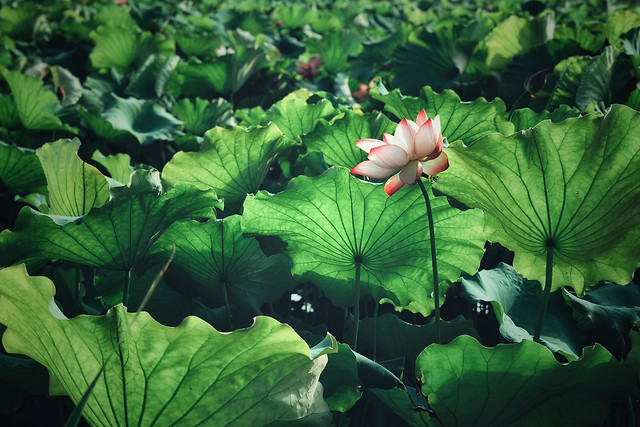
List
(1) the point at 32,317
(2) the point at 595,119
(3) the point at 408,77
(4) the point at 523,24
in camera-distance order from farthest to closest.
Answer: (3) the point at 408,77
(4) the point at 523,24
(2) the point at 595,119
(1) the point at 32,317

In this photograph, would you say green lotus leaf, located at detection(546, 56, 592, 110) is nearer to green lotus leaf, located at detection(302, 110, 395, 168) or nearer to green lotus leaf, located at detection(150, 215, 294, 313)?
green lotus leaf, located at detection(302, 110, 395, 168)

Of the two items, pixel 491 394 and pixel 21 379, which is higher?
pixel 491 394

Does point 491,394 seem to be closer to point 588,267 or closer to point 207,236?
point 588,267

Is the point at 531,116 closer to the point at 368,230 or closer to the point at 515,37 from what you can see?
the point at 368,230

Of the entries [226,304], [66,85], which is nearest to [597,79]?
[226,304]

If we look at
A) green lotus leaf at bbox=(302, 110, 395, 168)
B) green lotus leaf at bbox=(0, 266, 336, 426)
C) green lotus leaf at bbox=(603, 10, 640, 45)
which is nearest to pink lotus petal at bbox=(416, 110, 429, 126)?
green lotus leaf at bbox=(302, 110, 395, 168)

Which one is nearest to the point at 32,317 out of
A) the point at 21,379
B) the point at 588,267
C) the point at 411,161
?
the point at 21,379

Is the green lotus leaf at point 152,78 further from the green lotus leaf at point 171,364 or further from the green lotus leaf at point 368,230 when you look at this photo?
the green lotus leaf at point 171,364
